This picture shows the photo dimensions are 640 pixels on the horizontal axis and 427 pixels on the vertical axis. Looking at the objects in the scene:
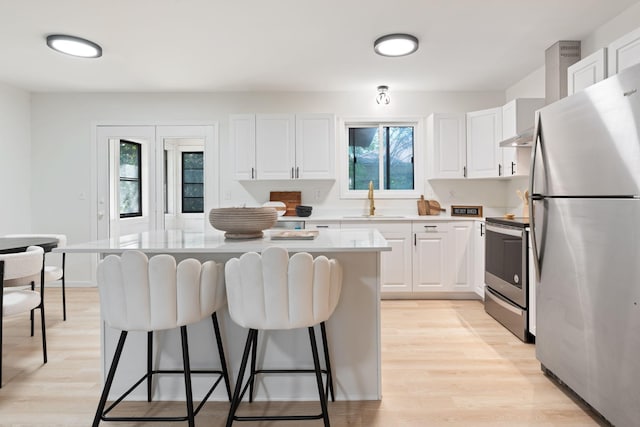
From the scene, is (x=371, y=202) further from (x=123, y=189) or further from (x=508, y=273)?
(x=123, y=189)

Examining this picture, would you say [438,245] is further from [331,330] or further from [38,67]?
[38,67]

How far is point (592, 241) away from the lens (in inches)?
74.4

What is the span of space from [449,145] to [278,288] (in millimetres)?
3547

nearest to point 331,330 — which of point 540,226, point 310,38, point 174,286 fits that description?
point 174,286

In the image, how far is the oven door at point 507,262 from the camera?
299cm

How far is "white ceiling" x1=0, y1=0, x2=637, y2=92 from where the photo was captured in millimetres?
2709

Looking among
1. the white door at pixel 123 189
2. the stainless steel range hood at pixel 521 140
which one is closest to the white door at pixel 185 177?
the white door at pixel 123 189

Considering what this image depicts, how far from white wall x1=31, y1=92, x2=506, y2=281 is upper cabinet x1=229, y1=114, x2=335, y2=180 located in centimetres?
32

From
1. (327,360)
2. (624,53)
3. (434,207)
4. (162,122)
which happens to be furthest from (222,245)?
(162,122)

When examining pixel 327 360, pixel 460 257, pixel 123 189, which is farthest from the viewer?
pixel 123 189

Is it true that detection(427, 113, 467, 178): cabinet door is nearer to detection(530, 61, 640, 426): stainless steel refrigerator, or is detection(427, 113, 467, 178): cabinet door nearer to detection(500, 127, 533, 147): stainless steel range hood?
detection(500, 127, 533, 147): stainless steel range hood

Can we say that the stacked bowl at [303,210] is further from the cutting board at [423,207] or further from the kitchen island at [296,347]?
the kitchen island at [296,347]

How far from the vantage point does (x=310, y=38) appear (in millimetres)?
3213

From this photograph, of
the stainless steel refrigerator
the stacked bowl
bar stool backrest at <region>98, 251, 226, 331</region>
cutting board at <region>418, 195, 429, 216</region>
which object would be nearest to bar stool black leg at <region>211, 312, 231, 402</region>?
bar stool backrest at <region>98, 251, 226, 331</region>
